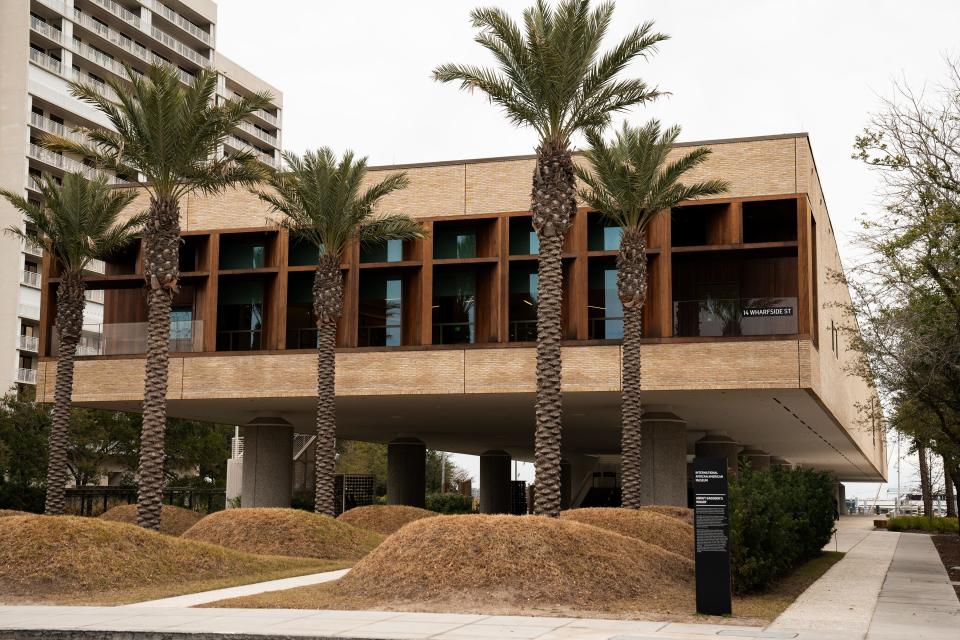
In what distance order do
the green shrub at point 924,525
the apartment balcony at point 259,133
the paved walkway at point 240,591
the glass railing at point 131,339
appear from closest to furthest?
1. the paved walkway at point 240,591
2. the glass railing at point 131,339
3. the green shrub at point 924,525
4. the apartment balcony at point 259,133

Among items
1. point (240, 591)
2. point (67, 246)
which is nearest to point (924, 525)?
point (67, 246)

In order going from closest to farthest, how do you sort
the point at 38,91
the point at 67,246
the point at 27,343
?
1. the point at 67,246
2. the point at 27,343
3. the point at 38,91

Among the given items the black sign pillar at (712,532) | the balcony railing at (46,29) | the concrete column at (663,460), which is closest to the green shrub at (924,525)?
the concrete column at (663,460)

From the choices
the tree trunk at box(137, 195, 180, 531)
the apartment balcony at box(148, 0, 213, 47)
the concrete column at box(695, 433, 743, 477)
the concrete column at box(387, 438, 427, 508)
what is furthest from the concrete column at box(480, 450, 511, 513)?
the apartment balcony at box(148, 0, 213, 47)

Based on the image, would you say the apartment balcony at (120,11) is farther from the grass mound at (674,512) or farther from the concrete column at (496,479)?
the grass mound at (674,512)

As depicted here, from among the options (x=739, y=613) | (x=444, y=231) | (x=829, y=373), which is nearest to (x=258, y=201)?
(x=444, y=231)

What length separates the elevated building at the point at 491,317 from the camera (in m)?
32.1

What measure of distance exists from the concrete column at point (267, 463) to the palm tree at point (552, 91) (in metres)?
20.1

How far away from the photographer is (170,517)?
33312 millimetres

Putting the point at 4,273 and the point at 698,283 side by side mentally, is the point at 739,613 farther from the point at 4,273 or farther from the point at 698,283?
the point at 4,273

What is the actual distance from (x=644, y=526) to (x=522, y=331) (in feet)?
37.6

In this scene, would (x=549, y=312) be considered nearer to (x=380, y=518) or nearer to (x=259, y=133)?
(x=380, y=518)

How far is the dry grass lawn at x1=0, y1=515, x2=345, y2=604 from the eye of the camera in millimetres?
18422

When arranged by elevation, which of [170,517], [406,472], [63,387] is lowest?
[170,517]
